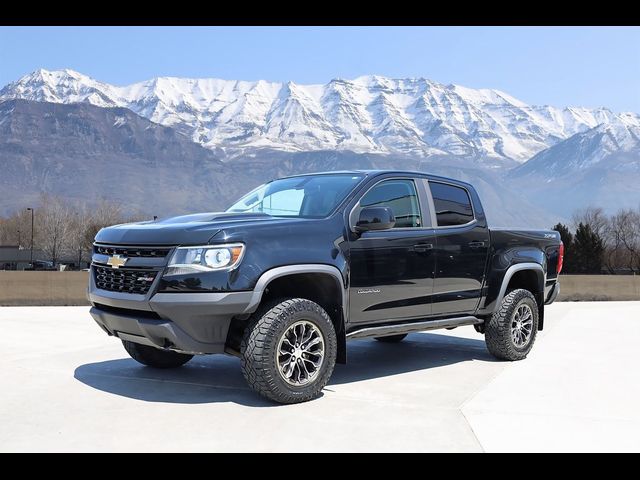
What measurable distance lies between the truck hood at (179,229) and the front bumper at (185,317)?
40 centimetres

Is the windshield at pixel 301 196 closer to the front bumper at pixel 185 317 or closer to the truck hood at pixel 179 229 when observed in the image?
the truck hood at pixel 179 229

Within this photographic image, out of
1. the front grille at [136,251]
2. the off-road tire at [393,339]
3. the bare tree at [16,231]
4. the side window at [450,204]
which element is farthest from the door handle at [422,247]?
the bare tree at [16,231]

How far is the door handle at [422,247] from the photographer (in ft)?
22.0

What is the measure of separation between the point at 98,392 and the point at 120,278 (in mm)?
1055

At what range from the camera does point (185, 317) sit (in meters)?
5.41

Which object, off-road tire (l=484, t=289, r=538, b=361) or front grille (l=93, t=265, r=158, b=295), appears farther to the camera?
off-road tire (l=484, t=289, r=538, b=361)

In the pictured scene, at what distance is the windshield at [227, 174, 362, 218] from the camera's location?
256 inches

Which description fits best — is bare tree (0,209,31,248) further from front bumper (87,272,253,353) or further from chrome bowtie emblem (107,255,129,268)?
front bumper (87,272,253,353)

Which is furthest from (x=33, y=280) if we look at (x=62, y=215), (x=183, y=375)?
(x=62, y=215)

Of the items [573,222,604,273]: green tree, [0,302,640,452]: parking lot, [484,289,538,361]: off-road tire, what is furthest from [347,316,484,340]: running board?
[573,222,604,273]: green tree

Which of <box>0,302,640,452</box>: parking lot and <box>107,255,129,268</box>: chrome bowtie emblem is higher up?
<box>107,255,129,268</box>: chrome bowtie emblem

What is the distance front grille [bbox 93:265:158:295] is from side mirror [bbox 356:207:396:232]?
70.1 inches

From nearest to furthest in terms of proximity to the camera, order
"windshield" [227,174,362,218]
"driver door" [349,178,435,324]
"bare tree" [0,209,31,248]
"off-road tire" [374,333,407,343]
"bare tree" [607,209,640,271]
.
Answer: "driver door" [349,178,435,324] → "windshield" [227,174,362,218] → "off-road tire" [374,333,407,343] → "bare tree" [607,209,640,271] → "bare tree" [0,209,31,248]

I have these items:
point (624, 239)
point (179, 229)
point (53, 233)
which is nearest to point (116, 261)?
point (179, 229)
